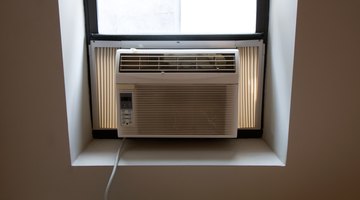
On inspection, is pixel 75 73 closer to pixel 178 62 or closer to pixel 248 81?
pixel 178 62

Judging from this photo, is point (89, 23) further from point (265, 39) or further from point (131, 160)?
point (265, 39)

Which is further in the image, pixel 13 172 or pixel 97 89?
pixel 97 89

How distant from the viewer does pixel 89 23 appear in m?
1.53

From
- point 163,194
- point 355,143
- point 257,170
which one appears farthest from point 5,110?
point 355,143

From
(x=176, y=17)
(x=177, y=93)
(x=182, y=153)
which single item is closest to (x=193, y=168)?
(x=182, y=153)

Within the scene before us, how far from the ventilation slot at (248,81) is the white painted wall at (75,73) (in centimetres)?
78

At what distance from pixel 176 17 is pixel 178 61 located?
1.03ft

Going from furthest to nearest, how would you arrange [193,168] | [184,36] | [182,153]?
[184,36] < [182,153] < [193,168]

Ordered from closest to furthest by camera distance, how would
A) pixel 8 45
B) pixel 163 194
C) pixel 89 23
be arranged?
pixel 8 45
pixel 163 194
pixel 89 23

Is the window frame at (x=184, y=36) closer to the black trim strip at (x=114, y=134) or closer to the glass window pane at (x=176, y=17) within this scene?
the glass window pane at (x=176, y=17)

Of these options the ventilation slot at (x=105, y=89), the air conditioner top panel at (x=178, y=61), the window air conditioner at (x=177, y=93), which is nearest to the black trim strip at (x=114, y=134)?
the ventilation slot at (x=105, y=89)

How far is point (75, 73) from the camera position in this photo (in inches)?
54.3

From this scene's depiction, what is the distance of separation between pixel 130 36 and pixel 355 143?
1.13m

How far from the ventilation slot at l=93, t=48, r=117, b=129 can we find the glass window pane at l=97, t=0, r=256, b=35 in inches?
5.1
